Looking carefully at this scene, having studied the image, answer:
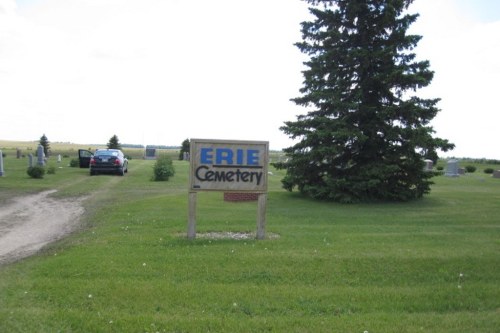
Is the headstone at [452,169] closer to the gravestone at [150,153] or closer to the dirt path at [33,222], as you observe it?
the dirt path at [33,222]

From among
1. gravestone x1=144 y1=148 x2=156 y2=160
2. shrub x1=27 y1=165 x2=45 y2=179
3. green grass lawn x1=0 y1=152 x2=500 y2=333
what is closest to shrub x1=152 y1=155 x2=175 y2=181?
shrub x1=27 y1=165 x2=45 y2=179

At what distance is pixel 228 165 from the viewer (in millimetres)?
8859

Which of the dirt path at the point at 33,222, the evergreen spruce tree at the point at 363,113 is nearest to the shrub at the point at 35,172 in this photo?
the dirt path at the point at 33,222

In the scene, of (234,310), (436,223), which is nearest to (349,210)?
(436,223)

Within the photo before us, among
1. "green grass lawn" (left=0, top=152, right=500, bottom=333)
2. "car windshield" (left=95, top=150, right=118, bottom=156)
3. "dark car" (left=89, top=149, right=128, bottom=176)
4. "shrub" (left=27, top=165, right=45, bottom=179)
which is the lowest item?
"green grass lawn" (left=0, top=152, right=500, bottom=333)

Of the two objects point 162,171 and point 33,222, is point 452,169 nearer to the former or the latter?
point 162,171

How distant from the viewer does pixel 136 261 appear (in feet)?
22.1

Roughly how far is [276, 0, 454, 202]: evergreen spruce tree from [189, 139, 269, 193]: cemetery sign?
21.3ft

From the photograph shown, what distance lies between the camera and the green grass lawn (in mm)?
4695

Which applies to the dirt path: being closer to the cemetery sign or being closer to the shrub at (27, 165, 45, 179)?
the cemetery sign

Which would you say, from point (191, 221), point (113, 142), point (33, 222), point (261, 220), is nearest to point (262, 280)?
point (261, 220)

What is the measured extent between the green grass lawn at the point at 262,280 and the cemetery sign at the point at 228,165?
1123mm

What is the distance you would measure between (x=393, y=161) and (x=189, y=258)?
10.7 m

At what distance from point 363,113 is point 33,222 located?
10.9 meters
